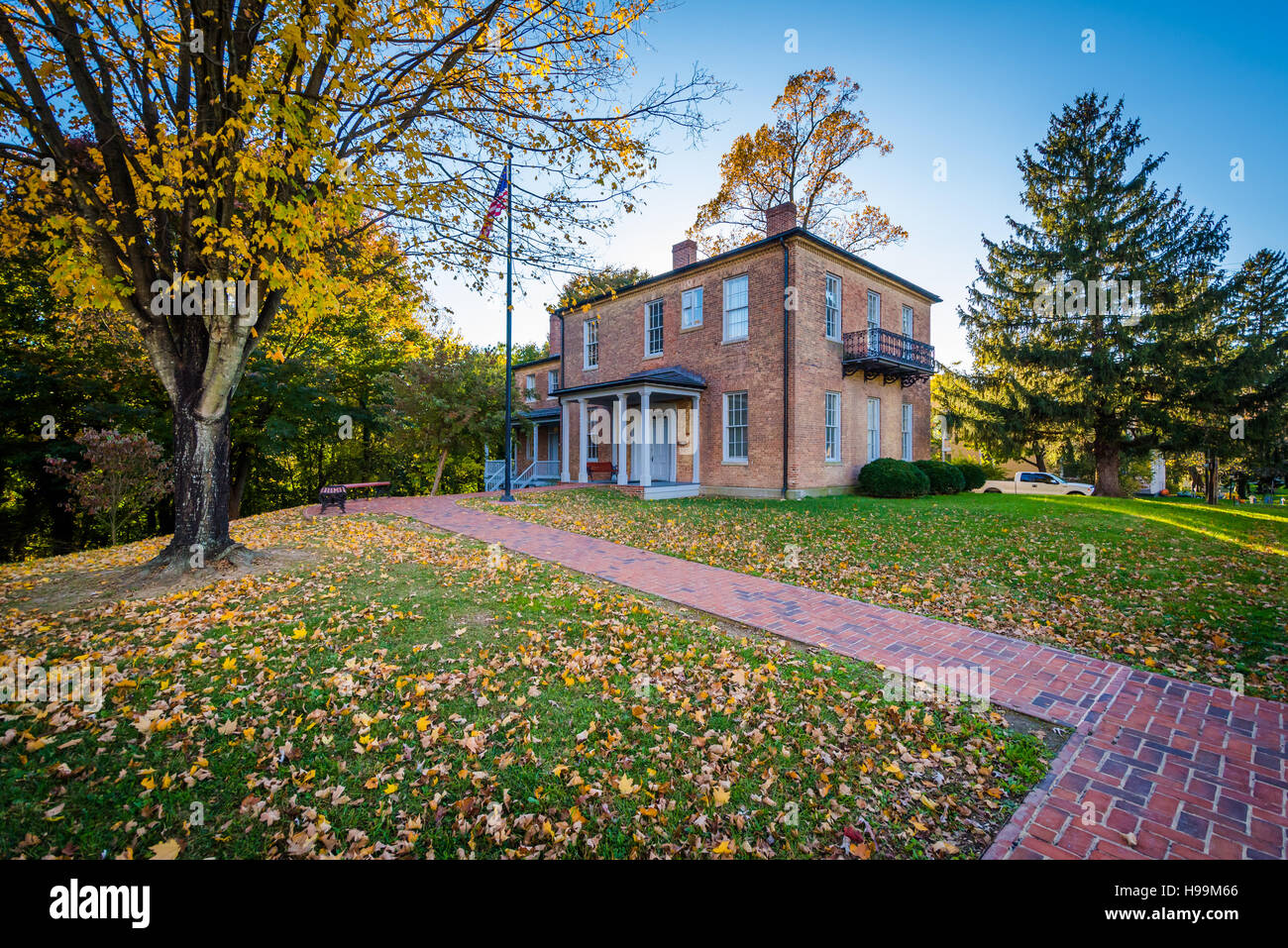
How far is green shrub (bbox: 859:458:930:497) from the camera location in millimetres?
16719

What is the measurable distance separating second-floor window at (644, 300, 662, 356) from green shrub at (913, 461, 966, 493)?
430 inches

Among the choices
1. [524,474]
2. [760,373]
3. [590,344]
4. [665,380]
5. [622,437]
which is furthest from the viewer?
[524,474]

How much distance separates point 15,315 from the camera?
14.7 m

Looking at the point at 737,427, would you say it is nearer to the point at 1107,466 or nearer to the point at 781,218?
the point at 781,218

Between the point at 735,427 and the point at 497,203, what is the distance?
449 inches

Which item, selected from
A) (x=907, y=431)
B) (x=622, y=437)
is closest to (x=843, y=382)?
(x=907, y=431)

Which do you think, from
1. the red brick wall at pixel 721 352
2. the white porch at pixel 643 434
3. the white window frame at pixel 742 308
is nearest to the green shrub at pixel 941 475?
the red brick wall at pixel 721 352

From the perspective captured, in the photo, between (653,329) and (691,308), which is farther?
(653,329)

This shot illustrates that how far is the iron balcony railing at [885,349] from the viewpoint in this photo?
55.8ft

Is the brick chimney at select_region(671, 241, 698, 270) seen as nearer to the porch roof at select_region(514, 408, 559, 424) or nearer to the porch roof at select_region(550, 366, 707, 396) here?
the porch roof at select_region(550, 366, 707, 396)

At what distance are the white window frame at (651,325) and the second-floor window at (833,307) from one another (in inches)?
232

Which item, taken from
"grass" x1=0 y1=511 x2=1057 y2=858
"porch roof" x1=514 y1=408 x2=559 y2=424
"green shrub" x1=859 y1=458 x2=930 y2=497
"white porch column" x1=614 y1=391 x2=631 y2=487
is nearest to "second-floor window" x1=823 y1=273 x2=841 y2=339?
"green shrub" x1=859 y1=458 x2=930 y2=497

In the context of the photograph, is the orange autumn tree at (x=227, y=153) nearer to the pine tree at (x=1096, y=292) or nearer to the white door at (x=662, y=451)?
the white door at (x=662, y=451)

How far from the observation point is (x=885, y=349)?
17.8 m
